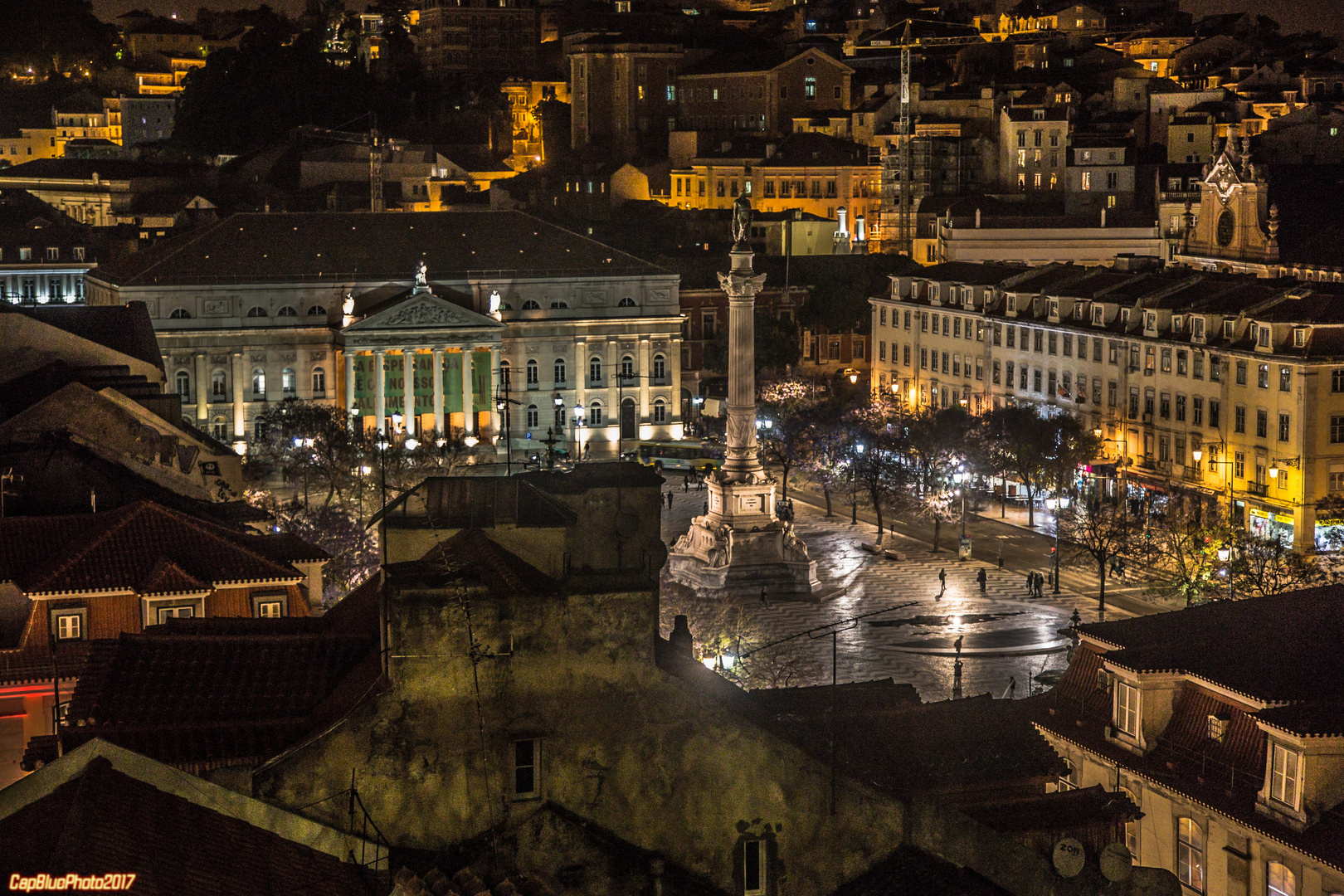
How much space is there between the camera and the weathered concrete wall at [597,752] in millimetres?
17734

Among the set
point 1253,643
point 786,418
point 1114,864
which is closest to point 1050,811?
point 1114,864

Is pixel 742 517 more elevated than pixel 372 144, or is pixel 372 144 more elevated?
pixel 372 144

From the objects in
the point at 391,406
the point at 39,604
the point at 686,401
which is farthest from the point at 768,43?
the point at 39,604

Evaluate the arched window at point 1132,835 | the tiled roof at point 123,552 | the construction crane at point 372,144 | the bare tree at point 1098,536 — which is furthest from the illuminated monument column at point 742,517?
the construction crane at point 372,144

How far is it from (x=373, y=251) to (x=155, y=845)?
9243 centimetres

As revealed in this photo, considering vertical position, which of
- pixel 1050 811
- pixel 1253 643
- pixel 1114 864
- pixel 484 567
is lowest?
pixel 1253 643

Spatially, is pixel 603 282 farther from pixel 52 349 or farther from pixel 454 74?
pixel 454 74

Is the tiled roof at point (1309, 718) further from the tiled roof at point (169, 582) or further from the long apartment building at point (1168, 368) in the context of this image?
the long apartment building at point (1168, 368)

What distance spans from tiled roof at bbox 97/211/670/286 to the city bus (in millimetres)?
11691

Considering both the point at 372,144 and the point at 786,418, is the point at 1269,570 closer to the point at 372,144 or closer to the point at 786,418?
the point at 786,418

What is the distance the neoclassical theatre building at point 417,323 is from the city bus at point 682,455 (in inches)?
138

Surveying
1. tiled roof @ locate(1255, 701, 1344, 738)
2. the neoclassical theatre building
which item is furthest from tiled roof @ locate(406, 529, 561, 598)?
the neoclassical theatre building

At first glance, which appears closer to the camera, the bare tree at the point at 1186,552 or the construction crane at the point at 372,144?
the bare tree at the point at 1186,552

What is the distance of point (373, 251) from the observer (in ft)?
349
